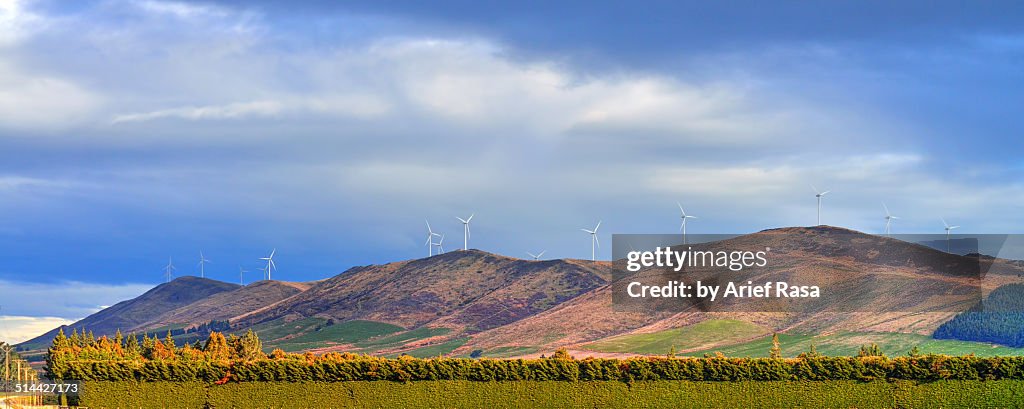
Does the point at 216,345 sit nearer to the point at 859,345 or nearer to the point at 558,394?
the point at 558,394

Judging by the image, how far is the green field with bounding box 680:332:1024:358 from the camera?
548ft

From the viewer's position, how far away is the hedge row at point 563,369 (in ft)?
225

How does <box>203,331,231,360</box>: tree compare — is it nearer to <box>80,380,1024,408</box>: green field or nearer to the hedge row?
the hedge row

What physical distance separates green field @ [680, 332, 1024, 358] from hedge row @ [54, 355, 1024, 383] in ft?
334

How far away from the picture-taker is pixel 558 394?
69.1 metres

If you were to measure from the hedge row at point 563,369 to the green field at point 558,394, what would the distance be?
1.30ft

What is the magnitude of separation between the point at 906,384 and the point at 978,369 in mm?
4468

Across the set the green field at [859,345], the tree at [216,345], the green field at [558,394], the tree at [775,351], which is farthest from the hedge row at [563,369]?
the green field at [859,345]

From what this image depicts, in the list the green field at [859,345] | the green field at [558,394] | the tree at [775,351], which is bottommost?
the green field at [859,345]

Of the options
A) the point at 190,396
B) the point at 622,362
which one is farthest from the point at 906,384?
the point at 190,396

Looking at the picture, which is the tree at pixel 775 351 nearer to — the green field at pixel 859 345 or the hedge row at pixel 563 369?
the hedge row at pixel 563 369

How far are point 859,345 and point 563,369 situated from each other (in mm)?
126446

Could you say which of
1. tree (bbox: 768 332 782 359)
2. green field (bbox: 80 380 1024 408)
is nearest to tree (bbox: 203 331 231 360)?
green field (bbox: 80 380 1024 408)

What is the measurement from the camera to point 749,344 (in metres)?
198
